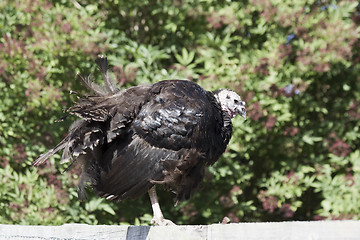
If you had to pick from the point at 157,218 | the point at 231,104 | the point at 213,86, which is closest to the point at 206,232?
the point at 157,218

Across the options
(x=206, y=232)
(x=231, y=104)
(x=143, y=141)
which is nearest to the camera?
(x=206, y=232)

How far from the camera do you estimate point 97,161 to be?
9.53ft

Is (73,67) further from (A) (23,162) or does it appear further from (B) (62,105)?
(A) (23,162)

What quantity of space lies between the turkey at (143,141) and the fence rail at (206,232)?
361mm

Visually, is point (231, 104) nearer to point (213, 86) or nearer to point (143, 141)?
point (143, 141)

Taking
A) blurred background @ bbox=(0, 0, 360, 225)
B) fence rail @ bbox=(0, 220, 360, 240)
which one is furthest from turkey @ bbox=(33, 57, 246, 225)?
blurred background @ bbox=(0, 0, 360, 225)

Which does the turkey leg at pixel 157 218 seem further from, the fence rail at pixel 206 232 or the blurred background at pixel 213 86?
the blurred background at pixel 213 86

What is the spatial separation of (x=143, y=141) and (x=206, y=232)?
0.80m

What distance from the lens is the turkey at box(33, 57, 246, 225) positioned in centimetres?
276

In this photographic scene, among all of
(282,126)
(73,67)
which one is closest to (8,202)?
(73,67)

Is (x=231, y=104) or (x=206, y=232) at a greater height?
(x=231, y=104)

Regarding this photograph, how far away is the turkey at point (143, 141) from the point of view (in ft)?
9.07

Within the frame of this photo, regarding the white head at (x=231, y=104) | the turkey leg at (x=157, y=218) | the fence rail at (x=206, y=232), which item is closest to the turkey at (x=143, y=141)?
the turkey leg at (x=157, y=218)

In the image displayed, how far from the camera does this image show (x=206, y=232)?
7.20 ft
